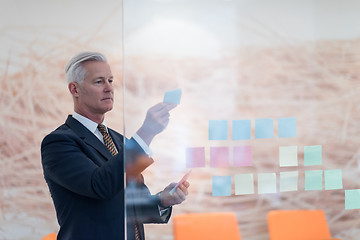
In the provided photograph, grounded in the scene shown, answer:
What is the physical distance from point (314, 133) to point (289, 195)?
8.2 inches

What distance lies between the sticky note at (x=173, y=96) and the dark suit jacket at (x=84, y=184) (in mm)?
260

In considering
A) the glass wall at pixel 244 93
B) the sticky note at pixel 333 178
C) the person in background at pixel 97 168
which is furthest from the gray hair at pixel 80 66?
the sticky note at pixel 333 178

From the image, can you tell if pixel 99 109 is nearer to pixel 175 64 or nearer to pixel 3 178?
pixel 175 64

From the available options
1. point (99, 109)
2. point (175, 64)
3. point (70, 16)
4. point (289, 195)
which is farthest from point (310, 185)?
point (70, 16)

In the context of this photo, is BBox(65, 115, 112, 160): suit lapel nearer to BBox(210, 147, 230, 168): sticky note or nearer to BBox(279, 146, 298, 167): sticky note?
A: BBox(210, 147, 230, 168): sticky note

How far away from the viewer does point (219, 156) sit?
1.18 meters

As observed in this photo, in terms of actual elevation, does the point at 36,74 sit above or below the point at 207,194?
above

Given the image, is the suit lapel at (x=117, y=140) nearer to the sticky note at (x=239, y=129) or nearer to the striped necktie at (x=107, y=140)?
the striped necktie at (x=107, y=140)

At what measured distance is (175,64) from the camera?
3.88 feet

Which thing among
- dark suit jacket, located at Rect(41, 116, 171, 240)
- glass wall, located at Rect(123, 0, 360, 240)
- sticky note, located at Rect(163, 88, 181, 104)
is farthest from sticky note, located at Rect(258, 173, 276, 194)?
dark suit jacket, located at Rect(41, 116, 171, 240)

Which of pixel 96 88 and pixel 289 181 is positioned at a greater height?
pixel 96 88

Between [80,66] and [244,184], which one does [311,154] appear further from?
[80,66]

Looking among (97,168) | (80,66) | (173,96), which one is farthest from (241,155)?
(80,66)

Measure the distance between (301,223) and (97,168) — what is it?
28.0 inches
